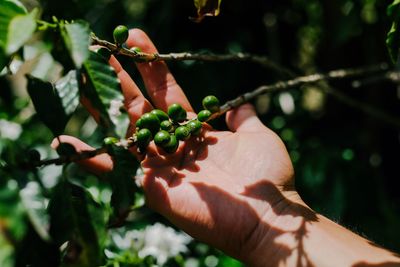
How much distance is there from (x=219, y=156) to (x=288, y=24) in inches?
67.9

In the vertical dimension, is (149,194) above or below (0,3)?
below

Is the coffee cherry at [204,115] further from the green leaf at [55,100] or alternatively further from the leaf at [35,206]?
the leaf at [35,206]

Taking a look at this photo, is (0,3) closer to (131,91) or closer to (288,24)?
(131,91)

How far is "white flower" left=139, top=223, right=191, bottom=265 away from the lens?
191 centimetres

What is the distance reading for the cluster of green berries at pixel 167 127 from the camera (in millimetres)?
1461

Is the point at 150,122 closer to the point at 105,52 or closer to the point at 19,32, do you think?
the point at 105,52

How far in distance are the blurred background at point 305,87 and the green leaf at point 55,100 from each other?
2.10 feet

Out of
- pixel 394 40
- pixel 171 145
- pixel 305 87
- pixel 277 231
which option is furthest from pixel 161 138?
pixel 305 87

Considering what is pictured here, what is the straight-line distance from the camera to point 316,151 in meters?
2.37

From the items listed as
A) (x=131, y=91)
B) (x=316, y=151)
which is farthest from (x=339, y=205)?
(x=131, y=91)

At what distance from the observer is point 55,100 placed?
46.7 inches

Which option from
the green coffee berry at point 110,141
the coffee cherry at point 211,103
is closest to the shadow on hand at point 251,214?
the coffee cherry at point 211,103

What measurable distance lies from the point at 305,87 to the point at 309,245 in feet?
4.93

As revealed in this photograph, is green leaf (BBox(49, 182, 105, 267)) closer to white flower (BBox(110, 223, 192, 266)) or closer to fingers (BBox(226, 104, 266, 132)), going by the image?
white flower (BBox(110, 223, 192, 266))
